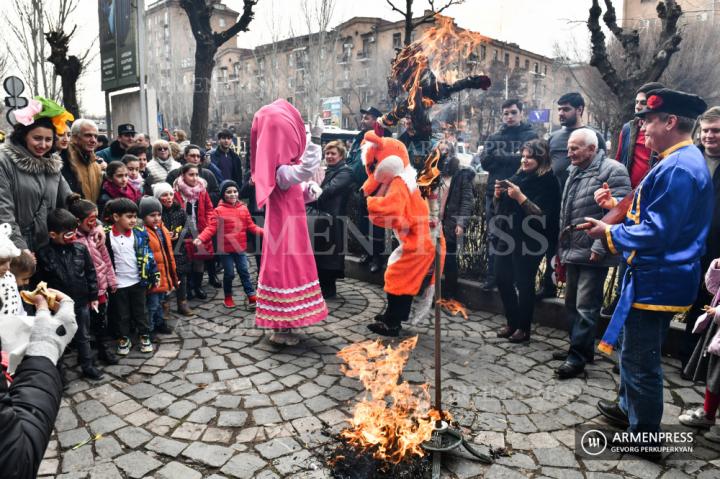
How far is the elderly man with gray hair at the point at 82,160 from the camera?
5.30m

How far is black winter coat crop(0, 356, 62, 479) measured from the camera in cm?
148

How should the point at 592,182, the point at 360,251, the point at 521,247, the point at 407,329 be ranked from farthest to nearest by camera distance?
the point at 360,251 < the point at 407,329 < the point at 521,247 < the point at 592,182

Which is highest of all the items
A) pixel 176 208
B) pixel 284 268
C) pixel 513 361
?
pixel 176 208

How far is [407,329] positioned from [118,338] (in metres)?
3.18

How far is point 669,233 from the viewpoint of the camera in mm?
3129

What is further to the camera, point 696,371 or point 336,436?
point 696,371

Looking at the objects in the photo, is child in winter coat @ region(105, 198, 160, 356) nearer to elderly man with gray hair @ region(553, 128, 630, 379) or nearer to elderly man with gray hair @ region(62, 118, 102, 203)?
elderly man with gray hair @ region(62, 118, 102, 203)

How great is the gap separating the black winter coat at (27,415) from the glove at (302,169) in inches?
133

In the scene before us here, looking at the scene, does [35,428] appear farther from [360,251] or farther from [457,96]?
[360,251]

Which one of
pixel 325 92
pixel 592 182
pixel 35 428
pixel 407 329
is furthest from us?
pixel 325 92

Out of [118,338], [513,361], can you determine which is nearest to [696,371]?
[513,361]

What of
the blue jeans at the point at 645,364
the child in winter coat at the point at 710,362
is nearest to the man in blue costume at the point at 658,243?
the blue jeans at the point at 645,364

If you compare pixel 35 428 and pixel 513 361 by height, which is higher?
pixel 35 428

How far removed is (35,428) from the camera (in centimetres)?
161
